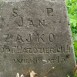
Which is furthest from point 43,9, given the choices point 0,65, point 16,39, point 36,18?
point 0,65

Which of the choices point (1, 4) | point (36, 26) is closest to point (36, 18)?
point (36, 26)

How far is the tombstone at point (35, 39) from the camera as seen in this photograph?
503 centimetres

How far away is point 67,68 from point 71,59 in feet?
0.39

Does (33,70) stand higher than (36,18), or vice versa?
(36,18)

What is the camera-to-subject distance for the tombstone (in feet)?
16.5

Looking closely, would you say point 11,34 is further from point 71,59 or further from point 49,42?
point 71,59

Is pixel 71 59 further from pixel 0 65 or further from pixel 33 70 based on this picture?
pixel 0 65

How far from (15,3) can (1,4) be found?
0.17m

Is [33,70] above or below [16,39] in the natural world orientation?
below

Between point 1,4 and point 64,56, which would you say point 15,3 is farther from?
point 64,56

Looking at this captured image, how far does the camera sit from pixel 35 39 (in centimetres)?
512

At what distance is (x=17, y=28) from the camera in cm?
505

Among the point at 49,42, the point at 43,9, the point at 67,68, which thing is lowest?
the point at 67,68

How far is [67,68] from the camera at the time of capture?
5.23 metres
